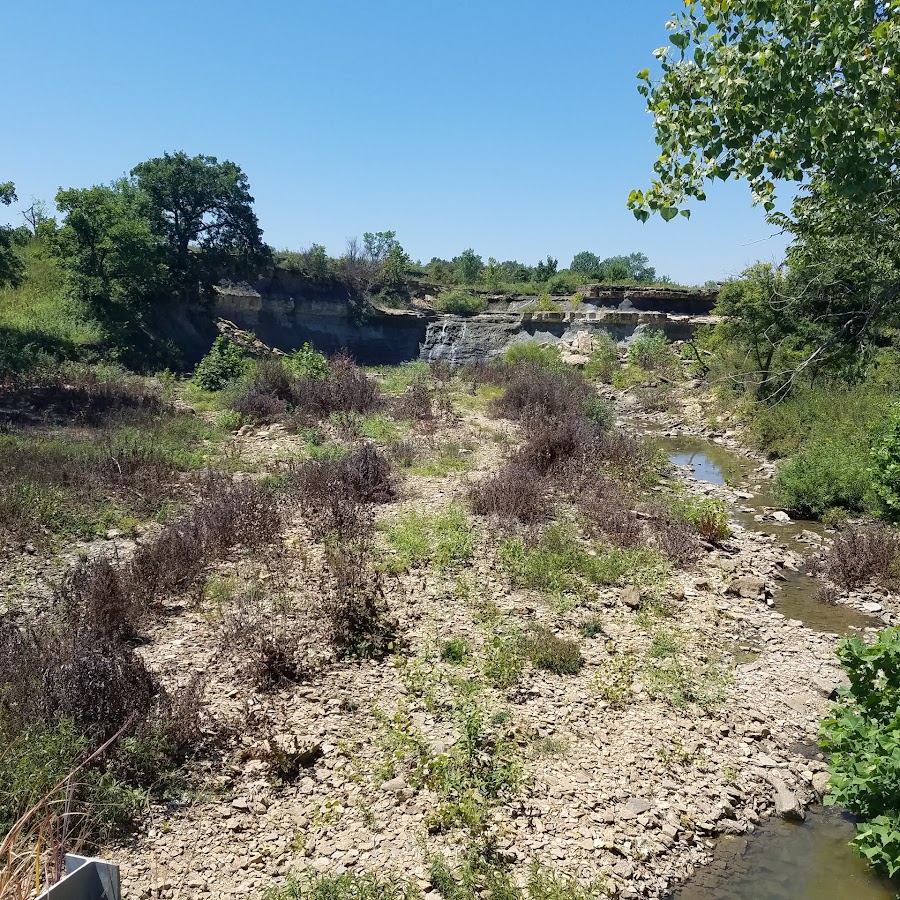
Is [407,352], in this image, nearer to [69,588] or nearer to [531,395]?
[531,395]

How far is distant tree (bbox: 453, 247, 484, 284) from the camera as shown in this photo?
3905 cm

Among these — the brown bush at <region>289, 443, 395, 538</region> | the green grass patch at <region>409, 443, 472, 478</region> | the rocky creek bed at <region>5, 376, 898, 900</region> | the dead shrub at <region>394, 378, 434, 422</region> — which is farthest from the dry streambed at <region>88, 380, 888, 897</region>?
the dead shrub at <region>394, 378, 434, 422</region>

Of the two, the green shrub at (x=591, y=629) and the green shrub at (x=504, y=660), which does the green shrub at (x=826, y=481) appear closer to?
the green shrub at (x=591, y=629)

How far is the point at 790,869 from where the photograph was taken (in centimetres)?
435

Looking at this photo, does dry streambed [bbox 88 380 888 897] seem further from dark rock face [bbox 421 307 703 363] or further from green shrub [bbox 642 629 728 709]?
dark rock face [bbox 421 307 703 363]

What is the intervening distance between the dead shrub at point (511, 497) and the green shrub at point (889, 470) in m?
5.08

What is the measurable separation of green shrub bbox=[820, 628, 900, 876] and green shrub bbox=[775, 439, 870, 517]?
24.0 feet

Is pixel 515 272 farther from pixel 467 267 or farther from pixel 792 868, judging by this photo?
pixel 792 868

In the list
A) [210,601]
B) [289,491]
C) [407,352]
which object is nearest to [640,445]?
[289,491]

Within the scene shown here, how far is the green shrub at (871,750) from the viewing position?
3645 millimetres

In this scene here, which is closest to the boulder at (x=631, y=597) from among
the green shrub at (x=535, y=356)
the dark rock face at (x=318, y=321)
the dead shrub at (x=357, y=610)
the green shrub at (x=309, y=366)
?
the dead shrub at (x=357, y=610)

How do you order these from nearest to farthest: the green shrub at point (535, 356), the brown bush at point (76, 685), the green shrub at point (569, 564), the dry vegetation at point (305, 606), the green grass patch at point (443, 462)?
the dry vegetation at point (305, 606) < the brown bush at point (76, 685) < the green shrub at point (569, 564) < the green grass patch at point (443, 462) < the green shrub at point (535, 356)

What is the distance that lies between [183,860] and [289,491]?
22.3ft

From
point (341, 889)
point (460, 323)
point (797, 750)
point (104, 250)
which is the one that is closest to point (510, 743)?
point (341, 889)
